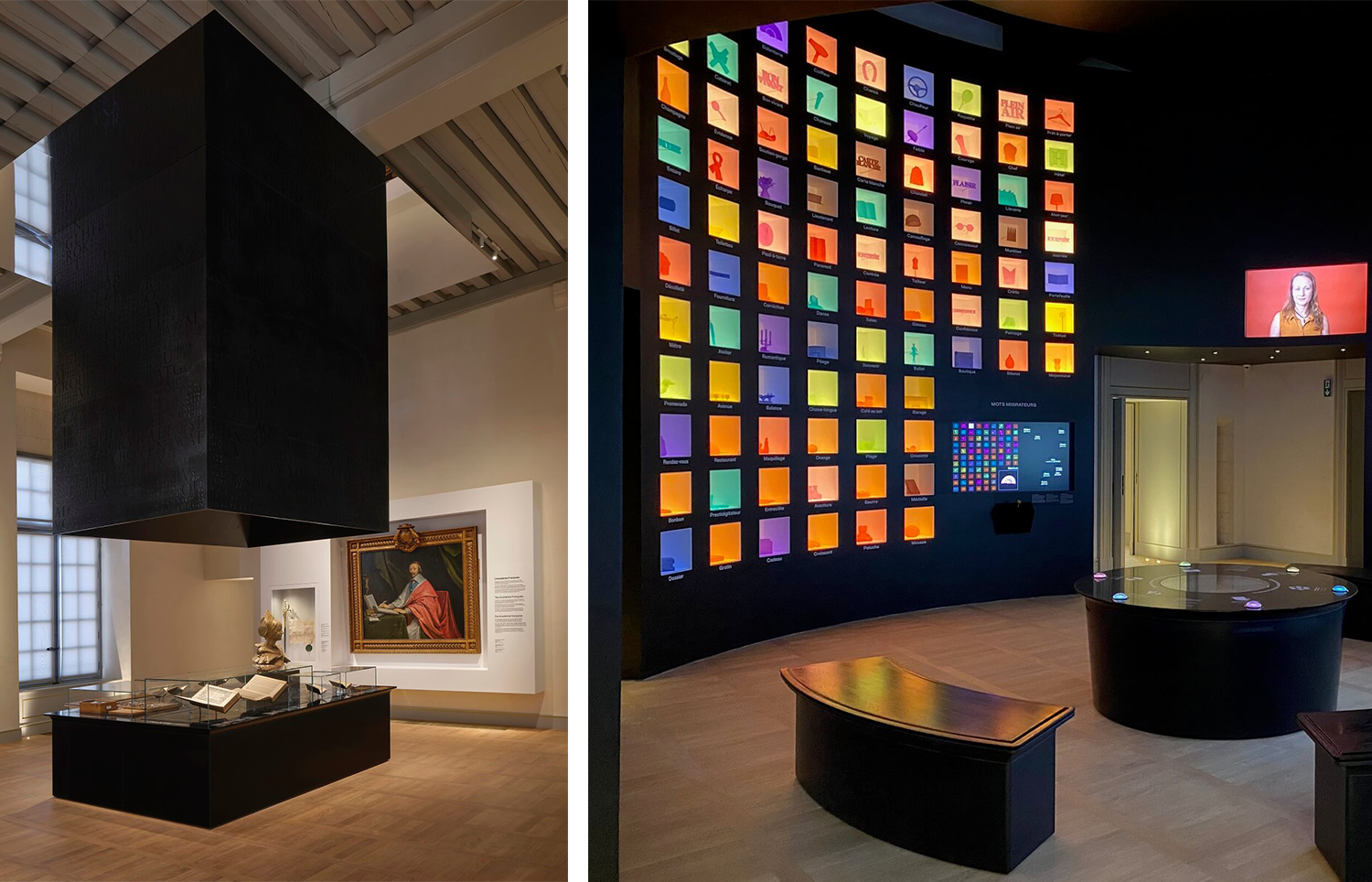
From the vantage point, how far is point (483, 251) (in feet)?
14.6

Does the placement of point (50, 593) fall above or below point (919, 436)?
below

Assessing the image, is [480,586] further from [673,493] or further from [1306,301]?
[1306,301]

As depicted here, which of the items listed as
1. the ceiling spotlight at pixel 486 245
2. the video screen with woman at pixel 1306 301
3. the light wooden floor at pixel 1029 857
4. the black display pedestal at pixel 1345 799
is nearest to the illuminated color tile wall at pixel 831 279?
the light wooden floor at pixel 1029 857

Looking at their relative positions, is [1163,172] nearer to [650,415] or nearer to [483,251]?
[650,415]

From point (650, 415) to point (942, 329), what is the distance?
13.7 ft

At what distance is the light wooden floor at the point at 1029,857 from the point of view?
3.33 m

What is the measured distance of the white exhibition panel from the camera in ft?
12.4

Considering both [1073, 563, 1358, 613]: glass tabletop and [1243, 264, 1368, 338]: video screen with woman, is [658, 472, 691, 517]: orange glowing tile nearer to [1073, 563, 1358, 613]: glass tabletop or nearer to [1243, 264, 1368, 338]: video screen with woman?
[1073, 563, 1358, 613]: glass tabletop

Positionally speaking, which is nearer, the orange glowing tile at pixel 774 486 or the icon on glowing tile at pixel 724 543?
the icon on glowing tile at pixel 724 543

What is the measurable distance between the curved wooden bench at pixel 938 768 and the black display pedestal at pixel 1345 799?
3.35ft

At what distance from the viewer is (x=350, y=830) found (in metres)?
3.59

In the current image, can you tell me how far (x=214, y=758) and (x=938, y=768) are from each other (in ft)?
10.6

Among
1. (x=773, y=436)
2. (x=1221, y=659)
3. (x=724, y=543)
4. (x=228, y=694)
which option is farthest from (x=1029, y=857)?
(x=773, y=436)

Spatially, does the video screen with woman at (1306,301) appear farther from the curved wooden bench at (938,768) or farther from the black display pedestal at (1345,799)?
the curved wooden bench at (938,768)
